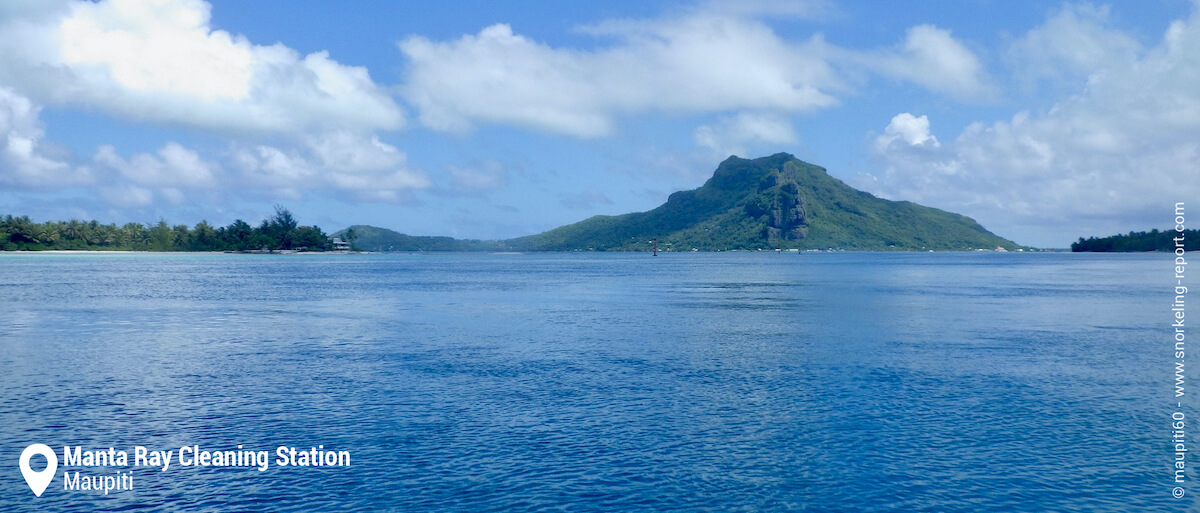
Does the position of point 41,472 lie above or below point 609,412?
below

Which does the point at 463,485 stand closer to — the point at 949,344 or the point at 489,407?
the point at 489,407

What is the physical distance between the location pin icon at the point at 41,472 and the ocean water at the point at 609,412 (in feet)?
0.99

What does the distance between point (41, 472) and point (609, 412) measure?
19.7 meters

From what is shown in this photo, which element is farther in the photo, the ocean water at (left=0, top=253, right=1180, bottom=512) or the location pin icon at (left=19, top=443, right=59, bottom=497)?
the location pin icon at (left=19, top=443, right=59, bottom=497)

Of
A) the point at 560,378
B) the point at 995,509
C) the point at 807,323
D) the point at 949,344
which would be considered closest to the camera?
the point at 995,509

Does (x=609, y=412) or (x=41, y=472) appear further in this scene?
(x=609, y=412)

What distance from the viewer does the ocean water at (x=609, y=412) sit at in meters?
22.8

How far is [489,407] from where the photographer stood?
32.8 meters

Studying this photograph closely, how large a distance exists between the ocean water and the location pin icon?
0.30m

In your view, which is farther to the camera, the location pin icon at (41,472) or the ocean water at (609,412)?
the location pin icon at (41,472)

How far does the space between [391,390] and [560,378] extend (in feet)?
27.8

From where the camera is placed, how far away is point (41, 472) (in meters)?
24.0

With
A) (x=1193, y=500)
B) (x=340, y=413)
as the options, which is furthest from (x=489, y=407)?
(x=1193, y=500)

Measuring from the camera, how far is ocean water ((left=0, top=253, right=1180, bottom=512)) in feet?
74.7
